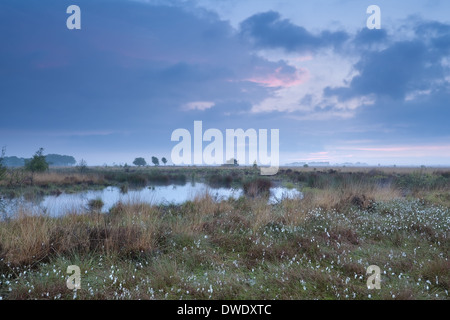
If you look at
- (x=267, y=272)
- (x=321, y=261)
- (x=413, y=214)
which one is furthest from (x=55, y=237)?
(x=413, y=214)

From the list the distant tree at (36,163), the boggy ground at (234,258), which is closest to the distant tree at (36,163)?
the distant tree at (36,163)

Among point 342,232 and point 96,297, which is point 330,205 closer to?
point 342,232

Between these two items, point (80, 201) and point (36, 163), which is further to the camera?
point (36, 163)

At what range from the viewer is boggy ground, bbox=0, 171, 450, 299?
3779mm

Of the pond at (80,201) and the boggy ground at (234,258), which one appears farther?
the pond at (80,201)

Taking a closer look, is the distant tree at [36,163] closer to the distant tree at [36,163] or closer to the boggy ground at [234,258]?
the distant tree at [36,163]

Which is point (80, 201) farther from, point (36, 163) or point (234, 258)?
point (36, 163)

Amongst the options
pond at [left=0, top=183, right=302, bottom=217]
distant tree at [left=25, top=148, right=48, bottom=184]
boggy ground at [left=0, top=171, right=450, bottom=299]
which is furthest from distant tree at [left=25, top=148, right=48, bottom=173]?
boggy ground at [left=0, top=171, right=450, bottom=299]

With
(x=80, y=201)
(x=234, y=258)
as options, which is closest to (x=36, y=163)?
(x=80, y=201)

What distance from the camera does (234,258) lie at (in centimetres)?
524

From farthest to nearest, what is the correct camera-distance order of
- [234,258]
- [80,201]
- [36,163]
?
[36,163], [80,201], [234,258]

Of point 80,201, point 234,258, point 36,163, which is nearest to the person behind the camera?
point 234,258

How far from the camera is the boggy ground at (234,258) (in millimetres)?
3779

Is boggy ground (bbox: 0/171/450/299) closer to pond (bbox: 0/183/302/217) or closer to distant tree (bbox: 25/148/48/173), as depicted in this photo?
pond (bbox: 0/183/302/217)
